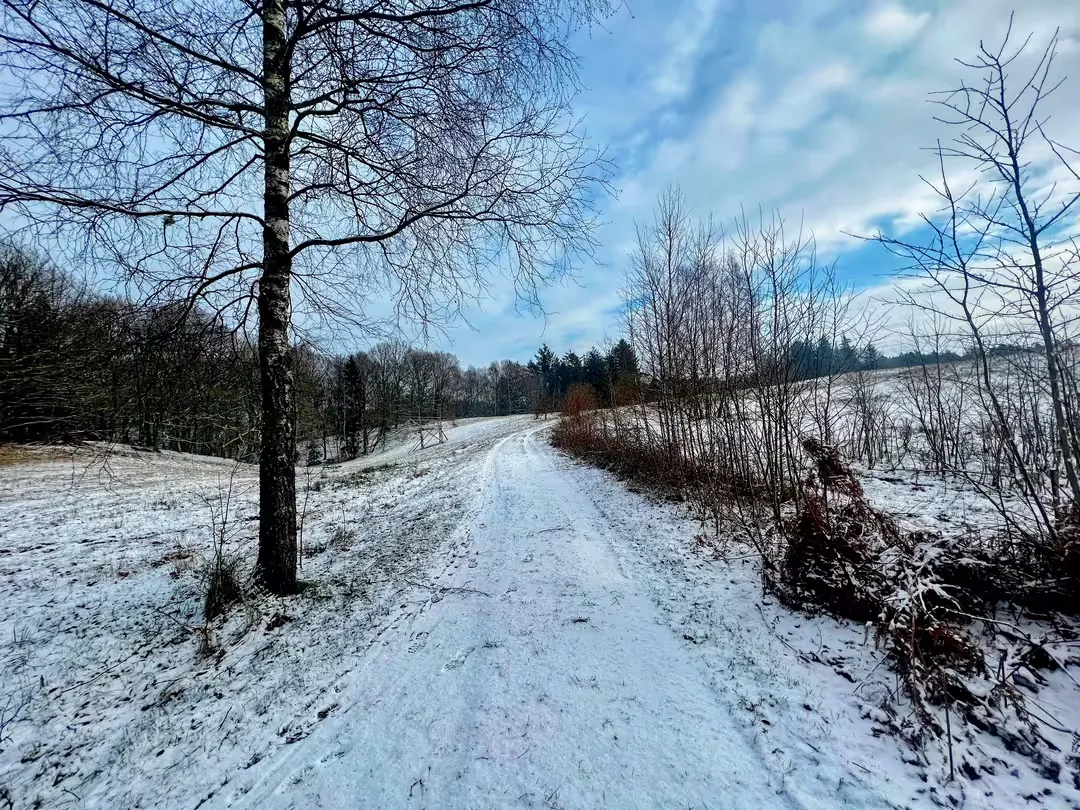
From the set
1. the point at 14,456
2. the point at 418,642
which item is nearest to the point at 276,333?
the point at 418,642

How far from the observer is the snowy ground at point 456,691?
86.6 inches

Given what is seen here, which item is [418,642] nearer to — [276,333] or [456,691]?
[456,691]

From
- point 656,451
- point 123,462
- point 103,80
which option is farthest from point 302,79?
point 123,462

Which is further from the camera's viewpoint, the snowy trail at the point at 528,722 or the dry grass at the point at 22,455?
the dry grass at the point at 22,455

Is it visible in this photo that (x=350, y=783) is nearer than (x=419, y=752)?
Yes

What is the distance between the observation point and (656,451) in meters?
11.1

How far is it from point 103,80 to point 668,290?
368 inches

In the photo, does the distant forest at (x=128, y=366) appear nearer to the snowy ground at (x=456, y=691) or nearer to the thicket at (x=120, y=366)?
the thicket at (x=120, y=366)

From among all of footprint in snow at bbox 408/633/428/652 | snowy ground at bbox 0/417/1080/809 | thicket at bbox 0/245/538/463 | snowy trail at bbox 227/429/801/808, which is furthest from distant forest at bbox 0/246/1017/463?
snowy trail at bbox 227/429/801/808

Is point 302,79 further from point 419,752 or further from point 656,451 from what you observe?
point 656,451

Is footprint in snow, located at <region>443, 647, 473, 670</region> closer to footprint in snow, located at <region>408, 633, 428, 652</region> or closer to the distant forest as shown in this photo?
footprint in snow, located at <region>408, 633, 428, 652</region>

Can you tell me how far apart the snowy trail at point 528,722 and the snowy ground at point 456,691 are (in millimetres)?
14

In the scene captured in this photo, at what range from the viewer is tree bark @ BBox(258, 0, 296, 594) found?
403 centimetres

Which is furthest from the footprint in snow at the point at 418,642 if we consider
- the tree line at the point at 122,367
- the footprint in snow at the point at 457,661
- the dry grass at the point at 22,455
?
the dry grass at the point at 22,455
